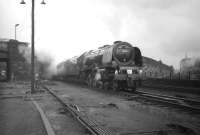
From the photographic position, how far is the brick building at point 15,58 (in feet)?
123

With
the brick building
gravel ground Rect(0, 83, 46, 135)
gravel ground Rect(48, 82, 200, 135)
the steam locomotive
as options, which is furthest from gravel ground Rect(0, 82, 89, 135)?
the brick building

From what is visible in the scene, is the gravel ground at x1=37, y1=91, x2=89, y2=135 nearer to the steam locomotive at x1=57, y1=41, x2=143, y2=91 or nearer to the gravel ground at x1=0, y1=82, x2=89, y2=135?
the gravel ground at x1=0, y1=82, x2=89, y2=135

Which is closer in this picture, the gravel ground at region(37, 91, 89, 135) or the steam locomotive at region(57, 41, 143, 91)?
the gravel ground at region(37, 91, 89, 135)

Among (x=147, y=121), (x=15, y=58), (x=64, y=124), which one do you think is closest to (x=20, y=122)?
(x=64, y=124)

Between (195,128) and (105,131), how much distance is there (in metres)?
2.30

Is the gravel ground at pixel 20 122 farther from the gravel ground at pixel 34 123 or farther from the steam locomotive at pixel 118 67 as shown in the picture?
the steam locomotive at pixel 118 67

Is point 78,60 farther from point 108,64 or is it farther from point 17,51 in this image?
point 17,51

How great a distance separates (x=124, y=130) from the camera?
263 inches

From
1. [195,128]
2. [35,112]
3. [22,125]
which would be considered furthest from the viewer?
[35,112]

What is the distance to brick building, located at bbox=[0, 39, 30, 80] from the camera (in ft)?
123

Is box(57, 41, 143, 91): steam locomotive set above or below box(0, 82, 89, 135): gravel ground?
above

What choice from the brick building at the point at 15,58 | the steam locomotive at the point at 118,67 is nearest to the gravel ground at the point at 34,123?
the steam locomotive at the point at 118,67

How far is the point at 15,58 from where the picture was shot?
128ft

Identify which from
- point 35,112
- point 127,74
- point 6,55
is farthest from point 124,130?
point 6,55
